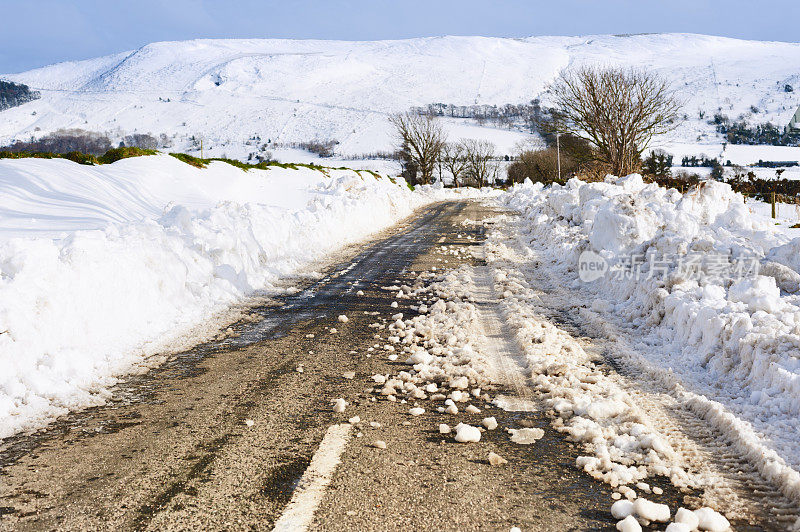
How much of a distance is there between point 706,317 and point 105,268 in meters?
6.76

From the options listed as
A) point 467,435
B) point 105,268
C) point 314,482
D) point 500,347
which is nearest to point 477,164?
point 105,268

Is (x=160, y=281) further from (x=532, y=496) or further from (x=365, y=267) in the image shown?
(x=532, y=496)

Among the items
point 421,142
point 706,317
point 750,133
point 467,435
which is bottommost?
point 467,435

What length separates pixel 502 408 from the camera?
165 inches

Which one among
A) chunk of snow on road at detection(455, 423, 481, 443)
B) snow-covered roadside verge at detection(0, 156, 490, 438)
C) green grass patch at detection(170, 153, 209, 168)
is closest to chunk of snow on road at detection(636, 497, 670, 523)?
chunk of snow on road at detection(455, 423, 481, 443)

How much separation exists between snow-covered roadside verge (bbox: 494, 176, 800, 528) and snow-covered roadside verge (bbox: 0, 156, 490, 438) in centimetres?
485

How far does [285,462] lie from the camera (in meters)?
3.35

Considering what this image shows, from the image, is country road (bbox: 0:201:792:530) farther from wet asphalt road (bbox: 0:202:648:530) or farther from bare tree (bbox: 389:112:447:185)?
bare tree (bbox: 389:112:447:185)

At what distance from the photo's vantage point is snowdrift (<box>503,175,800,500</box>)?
3.76 meters

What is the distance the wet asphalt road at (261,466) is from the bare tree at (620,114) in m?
28.5

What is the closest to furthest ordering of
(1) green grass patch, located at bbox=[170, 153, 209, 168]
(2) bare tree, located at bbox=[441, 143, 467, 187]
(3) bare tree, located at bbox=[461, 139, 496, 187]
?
(1) green grass patch, located at bbox=[170, 153, 209, 168]
(2) bare tree, located at bbox=[441, 143, 467, 187]
(3) bare tree, located at bbox=[461, 139, 496, 187]

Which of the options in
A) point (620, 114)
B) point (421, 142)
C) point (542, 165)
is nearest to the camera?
point (620, 114)

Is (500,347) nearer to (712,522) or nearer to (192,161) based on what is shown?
(712,522)

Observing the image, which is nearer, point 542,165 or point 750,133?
point 542,165
